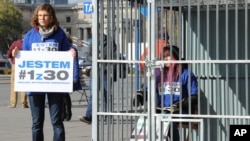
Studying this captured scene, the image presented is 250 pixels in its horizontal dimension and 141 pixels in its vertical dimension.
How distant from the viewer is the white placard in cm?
1002

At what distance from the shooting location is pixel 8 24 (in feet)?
391

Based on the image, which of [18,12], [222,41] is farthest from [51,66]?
[18,12]

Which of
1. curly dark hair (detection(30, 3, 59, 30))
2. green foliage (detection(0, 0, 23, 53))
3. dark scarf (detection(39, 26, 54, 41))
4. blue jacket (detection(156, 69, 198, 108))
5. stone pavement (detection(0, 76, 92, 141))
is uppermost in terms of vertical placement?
green foliage (detection(0, 0, 23, 53))

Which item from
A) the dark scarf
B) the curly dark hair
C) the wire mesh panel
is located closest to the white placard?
the dark scarf

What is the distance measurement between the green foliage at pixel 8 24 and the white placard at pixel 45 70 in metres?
107

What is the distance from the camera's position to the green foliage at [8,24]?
384ft

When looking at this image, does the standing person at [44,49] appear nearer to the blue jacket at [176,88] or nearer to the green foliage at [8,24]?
the blue jacket at [176,88]

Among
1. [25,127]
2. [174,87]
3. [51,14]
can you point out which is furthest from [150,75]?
[25,127]

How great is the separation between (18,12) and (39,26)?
11239 centimetres

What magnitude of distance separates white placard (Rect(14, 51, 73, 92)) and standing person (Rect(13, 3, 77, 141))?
4.6 inches

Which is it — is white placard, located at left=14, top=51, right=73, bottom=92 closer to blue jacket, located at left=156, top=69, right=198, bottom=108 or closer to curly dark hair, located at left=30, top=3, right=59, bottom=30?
curly dark hair, located at left=30, top=3, right=59, bottom=30

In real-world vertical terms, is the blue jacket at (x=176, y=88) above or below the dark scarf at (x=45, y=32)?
below

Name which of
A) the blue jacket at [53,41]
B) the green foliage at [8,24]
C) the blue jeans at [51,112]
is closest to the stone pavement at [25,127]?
the blue jeans at [51,112]

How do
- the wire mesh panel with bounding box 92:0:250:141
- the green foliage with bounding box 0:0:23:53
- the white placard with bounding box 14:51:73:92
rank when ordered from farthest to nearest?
the green foliage with bounding box 0:0:23:53 → the white placard with bounding box 14:51:73:92 → the wire mesh panel with bounding box 92:0:250:141
